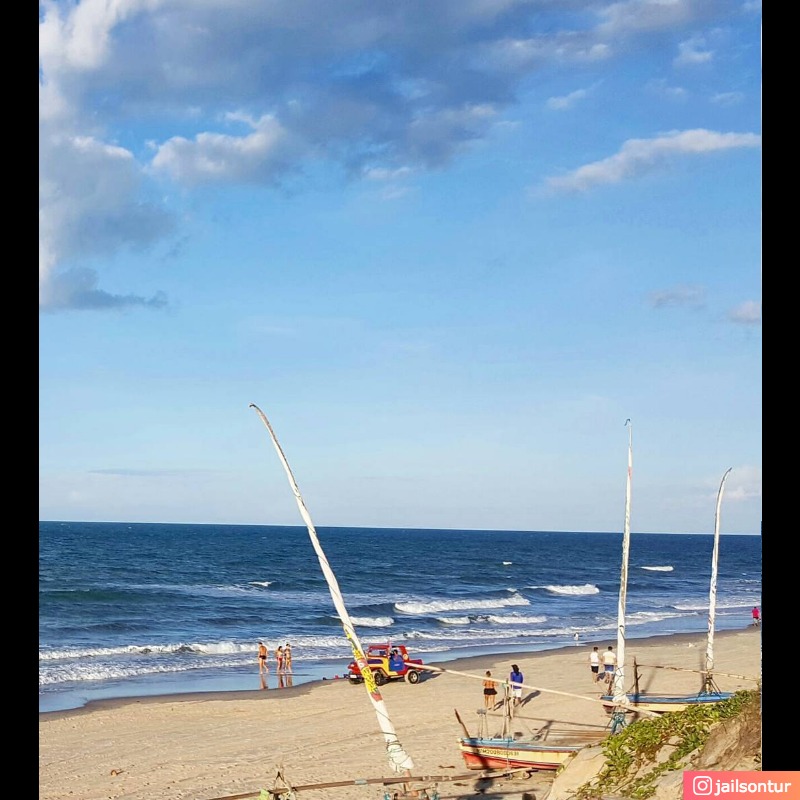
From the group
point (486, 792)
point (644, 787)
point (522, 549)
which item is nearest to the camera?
point (644, 787)

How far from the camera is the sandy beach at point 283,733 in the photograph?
1465 centimetres

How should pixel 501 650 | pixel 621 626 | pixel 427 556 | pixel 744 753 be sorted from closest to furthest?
pixel 744 753
pixel 621 626
pixel 501 650
pixel 427 556

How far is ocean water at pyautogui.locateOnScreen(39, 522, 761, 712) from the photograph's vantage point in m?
29.0

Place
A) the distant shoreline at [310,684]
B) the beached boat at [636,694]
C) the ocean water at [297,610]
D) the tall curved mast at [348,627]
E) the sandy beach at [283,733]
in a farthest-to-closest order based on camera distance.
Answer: the ocean water at [297,610], the distant shoreline at [310,684], the beached boat at [636,694], the sandy beach at [283,733], the tall curved mast at [348,627]

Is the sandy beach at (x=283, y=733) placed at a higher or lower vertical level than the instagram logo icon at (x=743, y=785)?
lower

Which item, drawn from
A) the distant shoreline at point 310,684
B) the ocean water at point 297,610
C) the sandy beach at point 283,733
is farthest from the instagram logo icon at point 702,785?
the distant shoreline at point 310,684

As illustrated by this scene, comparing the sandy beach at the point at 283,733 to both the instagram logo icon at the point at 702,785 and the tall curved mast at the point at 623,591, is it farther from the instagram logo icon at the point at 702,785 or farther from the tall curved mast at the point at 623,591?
the instagram logo icon at the point at 702,785

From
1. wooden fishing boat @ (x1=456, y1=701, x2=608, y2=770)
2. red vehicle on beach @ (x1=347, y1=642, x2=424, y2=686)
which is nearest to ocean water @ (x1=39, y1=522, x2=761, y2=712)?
red vehicle on beach @ (x1=347, y1=642, x2=424, y2=686)

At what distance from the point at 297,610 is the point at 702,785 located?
45244 millimetres
